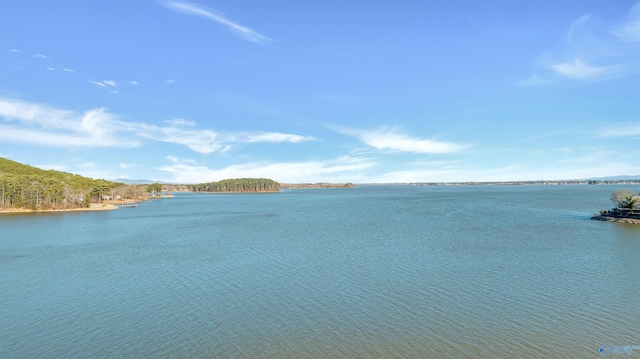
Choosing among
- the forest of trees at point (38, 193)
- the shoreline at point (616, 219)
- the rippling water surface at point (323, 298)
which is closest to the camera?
the rippling water surface at point (323, 298)

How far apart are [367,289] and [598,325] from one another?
9.91 meters

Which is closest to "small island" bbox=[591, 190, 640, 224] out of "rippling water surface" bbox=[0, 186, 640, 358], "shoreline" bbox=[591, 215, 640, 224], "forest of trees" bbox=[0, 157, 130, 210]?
"shoreline" bbox=[591, 215, 640, 224]

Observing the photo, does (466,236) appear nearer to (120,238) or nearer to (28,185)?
(120,238)

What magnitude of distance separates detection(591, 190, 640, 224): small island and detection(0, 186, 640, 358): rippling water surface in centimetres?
1575

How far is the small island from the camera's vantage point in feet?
146

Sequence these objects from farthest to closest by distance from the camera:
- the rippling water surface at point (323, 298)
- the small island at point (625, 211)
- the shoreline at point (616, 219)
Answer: the small island at point (625, 211), the shoreline at point (616, 219), the rippling water surface at point (323, 298)

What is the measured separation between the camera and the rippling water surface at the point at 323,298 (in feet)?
40.8

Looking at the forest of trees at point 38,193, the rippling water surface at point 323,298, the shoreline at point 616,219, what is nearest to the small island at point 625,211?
the shoreline at point 616,219

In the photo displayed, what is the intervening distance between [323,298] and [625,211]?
5031 cm

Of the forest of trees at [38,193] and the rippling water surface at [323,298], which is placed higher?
the forest of trees at [38,193]

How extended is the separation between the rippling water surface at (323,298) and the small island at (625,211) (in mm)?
15751

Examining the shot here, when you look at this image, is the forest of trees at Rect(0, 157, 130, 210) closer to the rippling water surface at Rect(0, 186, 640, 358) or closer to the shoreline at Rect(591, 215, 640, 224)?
the rippling water surface at Rect(0, 186, 640, 358)

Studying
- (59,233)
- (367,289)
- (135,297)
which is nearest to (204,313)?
(135,297)

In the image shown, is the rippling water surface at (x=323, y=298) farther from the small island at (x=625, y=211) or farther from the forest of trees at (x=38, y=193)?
the forest of trees at (x=38, y=193)
